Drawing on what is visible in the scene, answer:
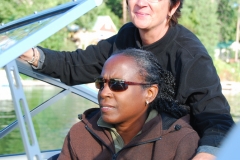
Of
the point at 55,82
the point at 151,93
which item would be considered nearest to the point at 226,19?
the point at 55,82

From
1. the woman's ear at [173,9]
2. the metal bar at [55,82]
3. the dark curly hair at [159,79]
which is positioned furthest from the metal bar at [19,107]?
the woman's ear at [173,9]

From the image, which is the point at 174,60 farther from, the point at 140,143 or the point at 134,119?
the point at 140,143

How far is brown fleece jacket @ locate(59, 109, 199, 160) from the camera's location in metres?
2.21

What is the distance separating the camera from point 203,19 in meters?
28.2

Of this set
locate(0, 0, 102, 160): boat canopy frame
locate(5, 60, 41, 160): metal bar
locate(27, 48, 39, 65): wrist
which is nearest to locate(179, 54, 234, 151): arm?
locate(0, 0, 102, 160): boat canopy frame

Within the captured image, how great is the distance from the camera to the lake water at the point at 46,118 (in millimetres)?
3162

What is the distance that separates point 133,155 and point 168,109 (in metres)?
0.33

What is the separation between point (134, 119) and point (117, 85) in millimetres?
200

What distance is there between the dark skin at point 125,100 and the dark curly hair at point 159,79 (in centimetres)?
3

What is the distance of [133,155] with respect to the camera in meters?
2.29

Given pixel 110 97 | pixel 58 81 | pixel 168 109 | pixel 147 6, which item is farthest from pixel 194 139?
pixel 58 81

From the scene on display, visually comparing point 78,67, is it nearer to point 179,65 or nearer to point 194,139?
point 179,65

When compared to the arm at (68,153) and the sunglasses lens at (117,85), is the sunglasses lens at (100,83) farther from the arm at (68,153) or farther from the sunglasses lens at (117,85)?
the arm at (68,153)

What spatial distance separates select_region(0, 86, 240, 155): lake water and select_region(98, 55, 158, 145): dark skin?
83cm
